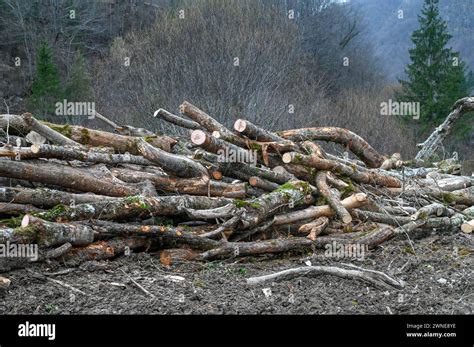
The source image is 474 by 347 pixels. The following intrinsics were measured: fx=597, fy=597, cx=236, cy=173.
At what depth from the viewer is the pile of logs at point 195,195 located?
222 inches

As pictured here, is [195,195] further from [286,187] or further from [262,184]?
[286,187]

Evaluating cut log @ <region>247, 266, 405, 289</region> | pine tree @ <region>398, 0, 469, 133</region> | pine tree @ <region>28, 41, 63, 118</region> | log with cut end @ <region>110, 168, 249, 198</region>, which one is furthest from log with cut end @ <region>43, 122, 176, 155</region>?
pine tree @ <region>398, 0, 469, 133</region>

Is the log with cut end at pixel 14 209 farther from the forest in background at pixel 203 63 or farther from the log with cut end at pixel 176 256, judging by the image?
the forest in background at pixel 203 63

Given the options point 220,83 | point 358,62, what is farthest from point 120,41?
point 358,62

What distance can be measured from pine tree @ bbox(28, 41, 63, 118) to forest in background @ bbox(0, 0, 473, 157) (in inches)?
13.1

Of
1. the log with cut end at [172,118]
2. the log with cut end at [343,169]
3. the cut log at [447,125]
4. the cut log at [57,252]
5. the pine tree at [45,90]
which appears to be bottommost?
the cut log at [57,252]

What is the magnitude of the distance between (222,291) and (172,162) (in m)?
2.07

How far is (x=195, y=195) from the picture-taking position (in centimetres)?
682

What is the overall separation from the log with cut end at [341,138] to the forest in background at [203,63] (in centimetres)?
1716

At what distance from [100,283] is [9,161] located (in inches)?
71.7

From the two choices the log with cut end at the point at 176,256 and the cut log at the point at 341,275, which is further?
the log with cut end at the point at 176,256

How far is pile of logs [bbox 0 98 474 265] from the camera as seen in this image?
5.65 meters

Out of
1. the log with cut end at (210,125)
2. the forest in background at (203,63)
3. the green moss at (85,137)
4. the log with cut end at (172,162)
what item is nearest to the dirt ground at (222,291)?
the log with cut end at (172,162)

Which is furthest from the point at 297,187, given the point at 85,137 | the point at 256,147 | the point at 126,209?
the point at 85,137
